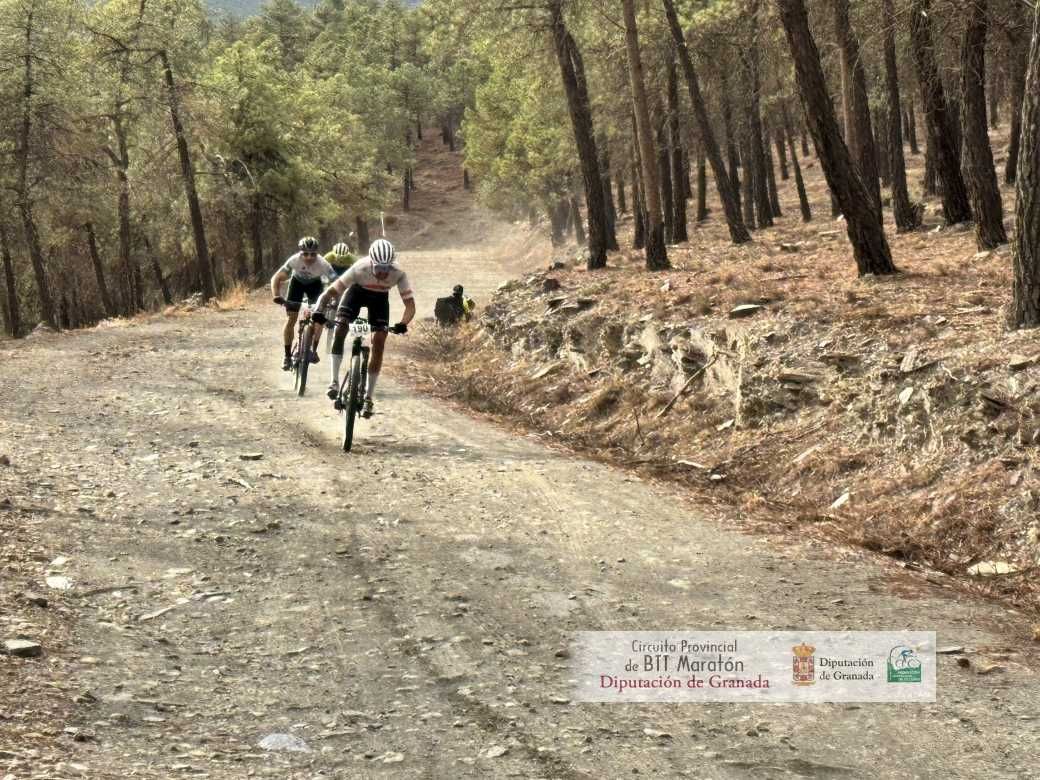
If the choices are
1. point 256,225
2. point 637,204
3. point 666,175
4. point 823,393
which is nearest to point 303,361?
point 823,393

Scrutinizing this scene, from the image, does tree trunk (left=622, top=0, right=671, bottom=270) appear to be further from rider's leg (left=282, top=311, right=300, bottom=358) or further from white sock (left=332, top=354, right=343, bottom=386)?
white sock (left=332, top=354, right=343, bottom=386)

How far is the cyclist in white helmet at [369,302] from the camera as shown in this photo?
37.1ft

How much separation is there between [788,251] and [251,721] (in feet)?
59.1

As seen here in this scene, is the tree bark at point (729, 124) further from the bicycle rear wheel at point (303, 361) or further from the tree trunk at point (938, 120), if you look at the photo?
the bicycle rear wheel at point (303, 361)

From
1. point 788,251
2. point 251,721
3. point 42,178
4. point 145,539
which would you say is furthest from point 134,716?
point 42,178

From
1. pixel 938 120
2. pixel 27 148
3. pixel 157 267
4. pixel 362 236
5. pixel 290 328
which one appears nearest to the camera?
pixel 290 328

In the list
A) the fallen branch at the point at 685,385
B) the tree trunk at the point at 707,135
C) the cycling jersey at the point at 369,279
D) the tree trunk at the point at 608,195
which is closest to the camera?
the cycling jersey at the point at 369,279

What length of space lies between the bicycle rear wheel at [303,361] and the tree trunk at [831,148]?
24.5ft

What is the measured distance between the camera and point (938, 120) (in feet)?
60.1

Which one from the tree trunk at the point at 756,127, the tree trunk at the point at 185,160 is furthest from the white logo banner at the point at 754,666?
the tree trunk at the point at 185,160

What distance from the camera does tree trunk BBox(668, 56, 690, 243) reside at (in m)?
29.2

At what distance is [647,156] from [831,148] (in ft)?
25.1

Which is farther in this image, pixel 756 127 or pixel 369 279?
pixel 756 127

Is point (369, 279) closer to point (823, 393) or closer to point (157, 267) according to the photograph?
point (823, 393)
